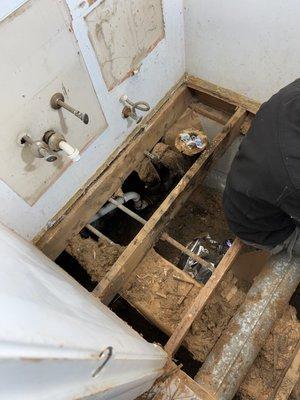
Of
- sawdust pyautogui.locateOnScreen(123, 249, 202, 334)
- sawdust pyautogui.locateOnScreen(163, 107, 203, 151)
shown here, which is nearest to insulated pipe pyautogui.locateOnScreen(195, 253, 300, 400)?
sawdust pyautogui.locateOnScreen(123, 249, 202, 334)

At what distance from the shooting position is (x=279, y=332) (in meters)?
1.66

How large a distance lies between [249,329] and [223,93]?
1.26 meters

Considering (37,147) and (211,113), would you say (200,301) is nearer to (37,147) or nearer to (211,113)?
(37,147)

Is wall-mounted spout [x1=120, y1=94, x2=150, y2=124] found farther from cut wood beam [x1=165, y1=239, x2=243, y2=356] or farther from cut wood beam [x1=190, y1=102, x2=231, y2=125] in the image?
cut wood beam [x1=165, y1=239, x2=243, y2=356]

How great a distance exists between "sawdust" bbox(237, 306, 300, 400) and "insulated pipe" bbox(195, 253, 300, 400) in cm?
6

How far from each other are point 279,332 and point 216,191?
1.26 m

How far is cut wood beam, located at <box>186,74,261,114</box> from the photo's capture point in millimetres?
2083

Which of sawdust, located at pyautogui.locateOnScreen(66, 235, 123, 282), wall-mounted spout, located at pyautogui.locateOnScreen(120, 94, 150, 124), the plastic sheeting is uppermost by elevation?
wall-mounted spout, located at pyautogui.locateOnScreen(120, 94, 150, 124)

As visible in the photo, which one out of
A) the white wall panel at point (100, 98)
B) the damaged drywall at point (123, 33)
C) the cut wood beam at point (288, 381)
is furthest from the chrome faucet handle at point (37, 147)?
the cut wood beam at point (288, 381)

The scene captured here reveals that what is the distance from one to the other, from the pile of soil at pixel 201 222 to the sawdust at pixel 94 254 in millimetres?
604

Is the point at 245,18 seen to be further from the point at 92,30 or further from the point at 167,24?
the point at 92,30

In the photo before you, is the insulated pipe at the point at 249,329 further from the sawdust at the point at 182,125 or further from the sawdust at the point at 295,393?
the sawdust at the point at 182,125

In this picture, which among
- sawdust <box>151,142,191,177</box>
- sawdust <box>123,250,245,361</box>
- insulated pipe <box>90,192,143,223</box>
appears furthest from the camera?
sawdust <box>151,142,191,177</box>

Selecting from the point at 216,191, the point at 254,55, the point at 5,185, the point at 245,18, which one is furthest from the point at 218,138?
the point at 5,185
